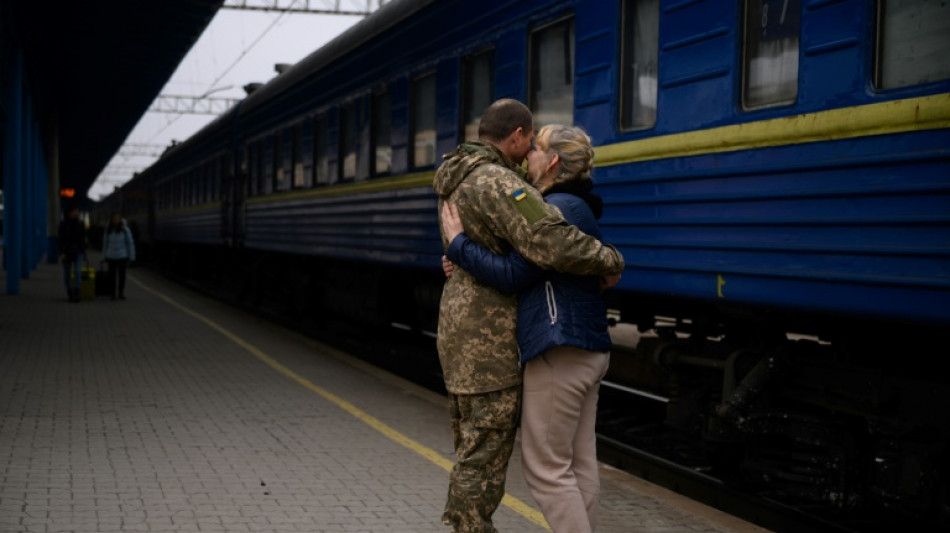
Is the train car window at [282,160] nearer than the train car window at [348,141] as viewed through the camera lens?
No

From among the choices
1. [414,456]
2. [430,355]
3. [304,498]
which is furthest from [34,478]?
[430,355]

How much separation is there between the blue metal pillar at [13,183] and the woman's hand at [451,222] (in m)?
19.3

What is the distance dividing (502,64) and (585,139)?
15.5ft

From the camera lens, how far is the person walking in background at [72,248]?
67.4ft

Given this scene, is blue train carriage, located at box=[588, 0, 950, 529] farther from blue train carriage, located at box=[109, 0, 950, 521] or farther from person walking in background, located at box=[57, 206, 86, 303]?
person walking in background, located at box=[57, 206, 86, 303]

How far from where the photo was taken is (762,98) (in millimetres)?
5875

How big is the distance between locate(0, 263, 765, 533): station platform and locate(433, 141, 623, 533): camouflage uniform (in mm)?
1428

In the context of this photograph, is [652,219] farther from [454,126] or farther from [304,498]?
[454,126]

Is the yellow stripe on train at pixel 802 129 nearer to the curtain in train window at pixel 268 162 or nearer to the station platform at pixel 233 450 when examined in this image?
the station platform at pixel 233 450

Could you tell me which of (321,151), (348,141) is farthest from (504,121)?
(321,151)

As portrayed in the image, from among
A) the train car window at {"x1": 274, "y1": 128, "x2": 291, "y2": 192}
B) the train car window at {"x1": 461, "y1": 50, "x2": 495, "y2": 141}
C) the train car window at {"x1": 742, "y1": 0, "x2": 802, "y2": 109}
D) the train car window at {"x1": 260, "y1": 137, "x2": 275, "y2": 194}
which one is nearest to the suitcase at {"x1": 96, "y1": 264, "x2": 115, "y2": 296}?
the train car window at {"x1": 260, "y1": 137, "x2": 275, "y2": 194}

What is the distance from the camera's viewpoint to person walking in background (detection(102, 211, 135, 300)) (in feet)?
70.1

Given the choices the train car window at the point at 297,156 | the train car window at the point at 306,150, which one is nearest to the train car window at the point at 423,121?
the train car window at the point at 306,150

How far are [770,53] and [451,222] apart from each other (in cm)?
238
